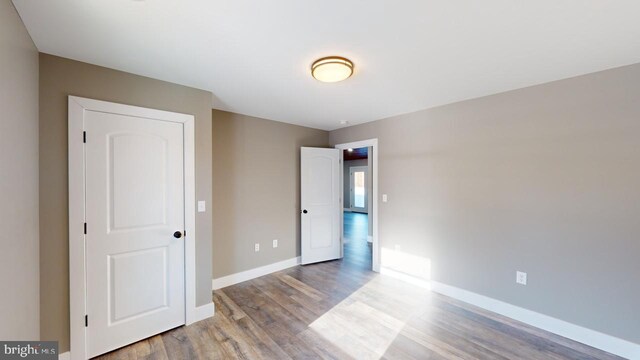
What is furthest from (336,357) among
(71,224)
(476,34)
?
(476,34)

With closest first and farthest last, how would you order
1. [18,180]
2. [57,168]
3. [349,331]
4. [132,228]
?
[18,180]
[57,168]
[132,228]
[349,331]

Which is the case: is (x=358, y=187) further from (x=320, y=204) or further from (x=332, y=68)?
(x=332, y=68)

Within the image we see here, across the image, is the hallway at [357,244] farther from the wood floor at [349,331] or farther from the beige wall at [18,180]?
the beige wall at [18,180]

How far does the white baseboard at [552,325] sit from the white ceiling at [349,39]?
2320 millimetres

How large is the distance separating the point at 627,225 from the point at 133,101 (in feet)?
14.4

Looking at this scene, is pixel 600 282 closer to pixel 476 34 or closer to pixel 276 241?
pixel 476 34

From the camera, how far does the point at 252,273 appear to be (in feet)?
11.9

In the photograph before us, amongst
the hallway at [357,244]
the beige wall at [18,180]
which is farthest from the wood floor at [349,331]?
the hallway at [357,244]

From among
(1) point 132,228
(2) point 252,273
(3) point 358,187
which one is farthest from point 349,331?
(3) point 358,187

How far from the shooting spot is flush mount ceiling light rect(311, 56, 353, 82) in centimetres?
190

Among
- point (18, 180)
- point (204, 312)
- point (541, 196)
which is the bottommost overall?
point (204, 312)

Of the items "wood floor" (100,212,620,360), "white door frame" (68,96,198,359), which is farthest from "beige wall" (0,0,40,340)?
"wood floor" (100,212,620,360)

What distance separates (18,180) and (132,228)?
0.86 meters

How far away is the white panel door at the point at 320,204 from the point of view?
415cm
